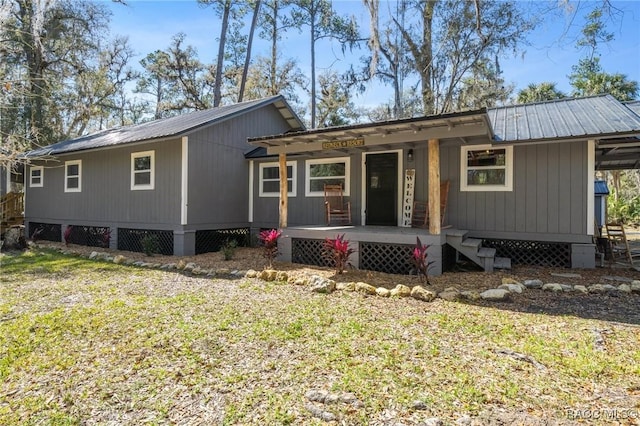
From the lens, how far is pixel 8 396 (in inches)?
97.0

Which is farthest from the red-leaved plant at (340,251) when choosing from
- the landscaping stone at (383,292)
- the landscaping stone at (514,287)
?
the landscaping stone at (514,287)

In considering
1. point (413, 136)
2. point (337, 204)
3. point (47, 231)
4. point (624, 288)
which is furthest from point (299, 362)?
point (47, 231)

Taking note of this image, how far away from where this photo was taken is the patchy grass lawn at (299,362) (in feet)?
7.16

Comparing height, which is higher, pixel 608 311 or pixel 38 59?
pixel 38 59

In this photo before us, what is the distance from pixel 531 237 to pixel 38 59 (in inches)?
760

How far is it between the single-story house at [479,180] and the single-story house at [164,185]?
2.23m

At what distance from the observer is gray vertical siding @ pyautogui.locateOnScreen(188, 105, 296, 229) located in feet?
27.2

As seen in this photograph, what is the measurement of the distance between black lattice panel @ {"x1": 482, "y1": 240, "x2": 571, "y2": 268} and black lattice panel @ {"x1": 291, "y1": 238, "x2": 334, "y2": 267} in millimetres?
3218

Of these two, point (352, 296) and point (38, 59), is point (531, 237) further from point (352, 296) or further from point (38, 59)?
point (38, 59)

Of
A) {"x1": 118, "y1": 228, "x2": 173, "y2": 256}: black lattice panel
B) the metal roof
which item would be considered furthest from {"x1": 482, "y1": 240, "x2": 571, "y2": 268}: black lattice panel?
{"x1": 118, "y1": 228, "x2": 173, "y2": 256}: black lattice panel

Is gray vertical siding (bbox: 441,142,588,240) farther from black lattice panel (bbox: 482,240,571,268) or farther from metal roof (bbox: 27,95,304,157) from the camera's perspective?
metal roof (bbox: 27,95,304,157)

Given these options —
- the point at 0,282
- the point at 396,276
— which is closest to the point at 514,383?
the point at 396,276

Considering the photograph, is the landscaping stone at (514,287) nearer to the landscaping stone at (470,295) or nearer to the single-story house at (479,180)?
the landscaping stone at (470,295)

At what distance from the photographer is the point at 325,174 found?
8.61 metres
